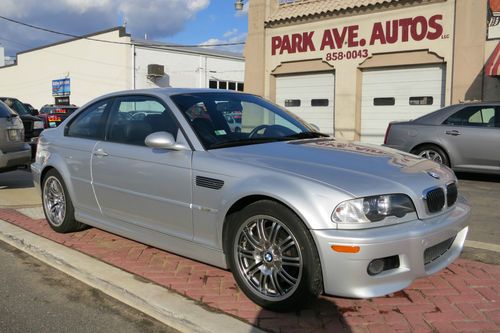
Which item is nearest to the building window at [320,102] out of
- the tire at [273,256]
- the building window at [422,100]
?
the building window at [422,100]

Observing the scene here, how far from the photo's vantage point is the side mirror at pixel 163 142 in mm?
4133

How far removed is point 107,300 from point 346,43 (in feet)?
42.6

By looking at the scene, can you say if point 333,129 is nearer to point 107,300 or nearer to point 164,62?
point 107,300

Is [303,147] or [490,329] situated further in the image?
[303,147]

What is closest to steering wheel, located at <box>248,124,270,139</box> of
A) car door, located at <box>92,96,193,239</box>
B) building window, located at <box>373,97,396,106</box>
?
car door, located at <box>92,96,193,239</box>

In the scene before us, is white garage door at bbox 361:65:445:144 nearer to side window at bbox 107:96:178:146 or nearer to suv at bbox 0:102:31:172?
suv at bbox 0:102:31:172

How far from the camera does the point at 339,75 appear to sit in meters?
15.7

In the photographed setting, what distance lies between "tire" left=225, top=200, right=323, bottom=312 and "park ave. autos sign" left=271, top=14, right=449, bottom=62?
11700 mm

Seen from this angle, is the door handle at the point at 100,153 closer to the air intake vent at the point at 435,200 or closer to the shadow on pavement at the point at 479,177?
the air intake vent at the point at 435,200

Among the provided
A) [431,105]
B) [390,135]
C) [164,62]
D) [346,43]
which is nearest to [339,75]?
[346,43]

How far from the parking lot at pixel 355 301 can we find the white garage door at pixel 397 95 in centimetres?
884

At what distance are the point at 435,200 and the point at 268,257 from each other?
124 centimetres

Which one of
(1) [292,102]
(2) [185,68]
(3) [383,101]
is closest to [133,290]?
(3) [383,101]

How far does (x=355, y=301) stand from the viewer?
3.81m
